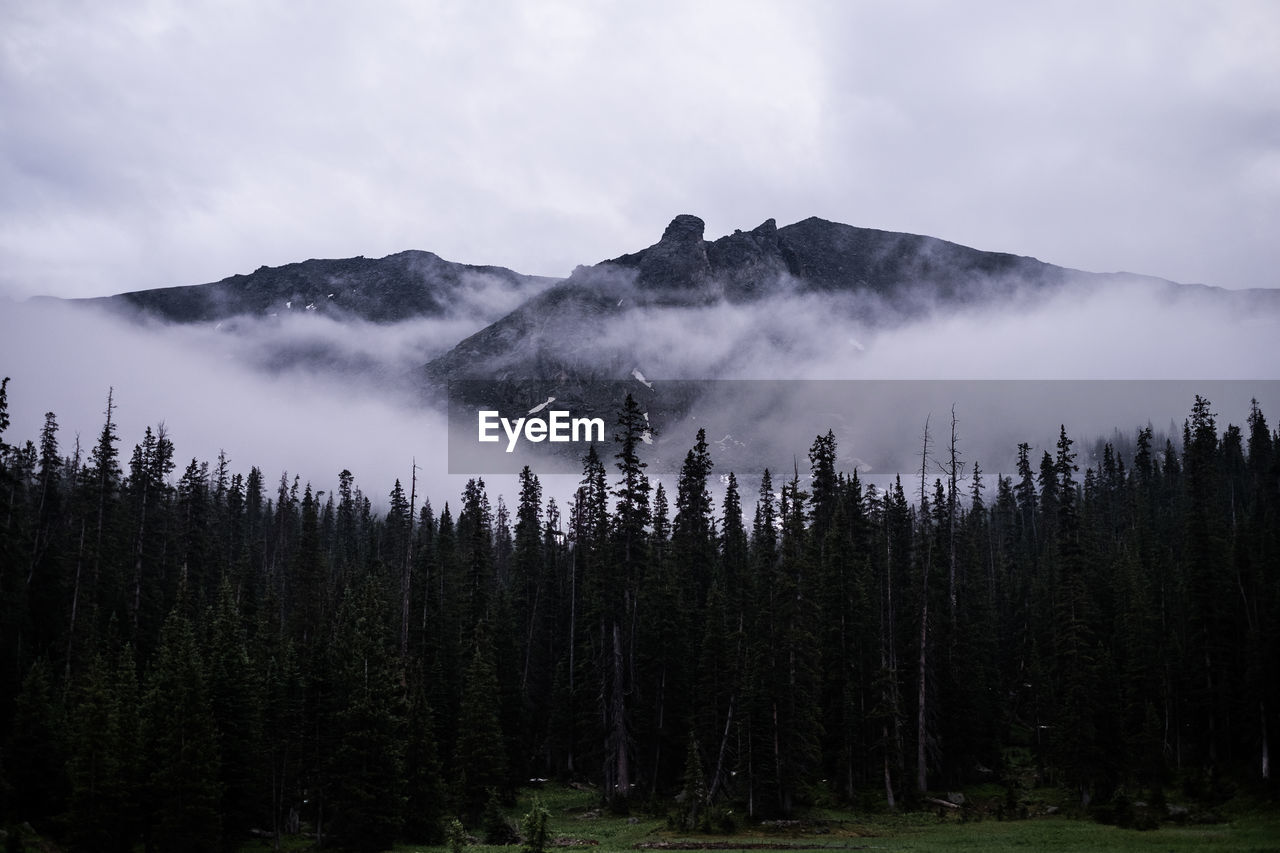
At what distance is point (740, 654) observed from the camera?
51562 mm

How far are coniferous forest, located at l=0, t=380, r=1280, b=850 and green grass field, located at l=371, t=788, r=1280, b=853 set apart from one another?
3.30 m

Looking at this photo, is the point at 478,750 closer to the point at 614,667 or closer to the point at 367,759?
the point at 367,759

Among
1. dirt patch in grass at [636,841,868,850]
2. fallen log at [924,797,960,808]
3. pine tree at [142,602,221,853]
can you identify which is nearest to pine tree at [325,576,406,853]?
pine tree at [142,602,221,853]

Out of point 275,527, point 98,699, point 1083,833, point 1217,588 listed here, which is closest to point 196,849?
point 98,699

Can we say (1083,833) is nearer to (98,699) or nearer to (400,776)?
(400,776)

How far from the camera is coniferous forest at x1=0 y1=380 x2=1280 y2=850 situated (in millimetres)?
42844

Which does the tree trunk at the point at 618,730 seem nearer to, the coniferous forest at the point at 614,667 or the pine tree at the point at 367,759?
the coniferous forest at the point at 614,667

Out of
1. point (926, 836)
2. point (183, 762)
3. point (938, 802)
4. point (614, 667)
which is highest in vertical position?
point (614, 667)

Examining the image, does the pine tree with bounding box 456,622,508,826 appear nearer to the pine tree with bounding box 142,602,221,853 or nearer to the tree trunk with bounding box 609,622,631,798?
the tree trunk with bounding box 609,622,631,798

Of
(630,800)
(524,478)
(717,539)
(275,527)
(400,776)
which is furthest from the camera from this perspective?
(275,527)

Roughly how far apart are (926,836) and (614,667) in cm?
2203

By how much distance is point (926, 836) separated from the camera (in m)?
40.3

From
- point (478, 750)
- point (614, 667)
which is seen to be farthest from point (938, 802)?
point (478, 750)

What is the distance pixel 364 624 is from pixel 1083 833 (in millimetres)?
35190
